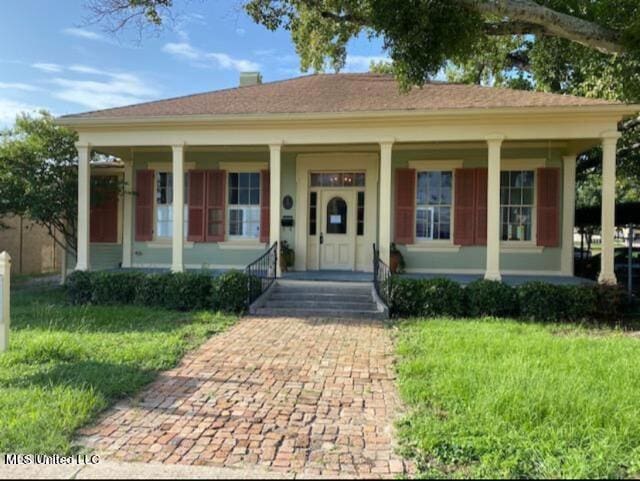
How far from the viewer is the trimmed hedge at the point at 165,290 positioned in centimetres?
880

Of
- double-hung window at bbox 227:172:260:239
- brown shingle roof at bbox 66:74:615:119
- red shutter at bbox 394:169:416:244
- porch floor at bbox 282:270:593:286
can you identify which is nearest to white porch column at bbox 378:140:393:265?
porch floor at bbox 282:270:593:286

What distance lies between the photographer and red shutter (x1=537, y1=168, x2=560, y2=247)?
35.2 ft

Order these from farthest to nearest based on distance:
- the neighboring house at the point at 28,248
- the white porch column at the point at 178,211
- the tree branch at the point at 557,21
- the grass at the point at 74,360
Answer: the neighboring house at the point at 28,248 < the white porch column at the point at 178,211 < the tree branch at the point at 557,21 < the grass at the point at 74,360

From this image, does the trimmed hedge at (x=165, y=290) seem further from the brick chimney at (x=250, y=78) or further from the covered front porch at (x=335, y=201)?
the brick chimney at (x=250, y=78)

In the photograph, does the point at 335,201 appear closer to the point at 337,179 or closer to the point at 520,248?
the point at 337,179

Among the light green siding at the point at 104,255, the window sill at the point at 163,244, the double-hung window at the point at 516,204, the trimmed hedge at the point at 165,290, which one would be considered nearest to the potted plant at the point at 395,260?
the double-hung window at the point at 516,204

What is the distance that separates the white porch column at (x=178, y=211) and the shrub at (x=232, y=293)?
5.41 feet

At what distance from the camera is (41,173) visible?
11188 mm

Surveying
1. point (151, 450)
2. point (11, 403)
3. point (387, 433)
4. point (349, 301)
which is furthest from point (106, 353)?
point (349, 301)

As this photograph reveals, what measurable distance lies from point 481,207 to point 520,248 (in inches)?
52.1

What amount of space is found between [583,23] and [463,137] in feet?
10.2

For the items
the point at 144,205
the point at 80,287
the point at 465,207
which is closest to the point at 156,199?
the point at 144,205

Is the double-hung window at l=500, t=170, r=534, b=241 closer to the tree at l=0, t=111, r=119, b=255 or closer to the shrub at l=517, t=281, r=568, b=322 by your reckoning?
the shrub at l=517, t=281, r=568, b=322

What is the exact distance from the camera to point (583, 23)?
6.57 m
